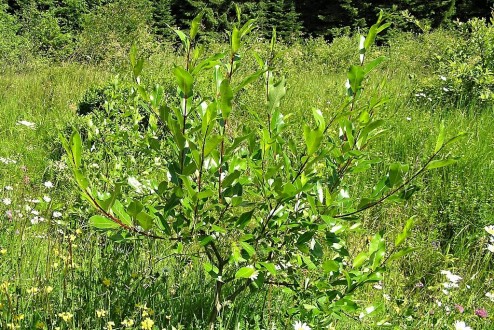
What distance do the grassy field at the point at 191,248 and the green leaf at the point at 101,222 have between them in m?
0.41

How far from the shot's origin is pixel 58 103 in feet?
18.3

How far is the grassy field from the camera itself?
183 centimetres

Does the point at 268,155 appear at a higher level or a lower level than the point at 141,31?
higher

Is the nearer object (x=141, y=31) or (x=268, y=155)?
(x=268, y=155)

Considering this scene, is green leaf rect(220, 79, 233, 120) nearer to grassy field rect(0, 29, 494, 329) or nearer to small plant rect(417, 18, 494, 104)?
grassy field rect(0, 29, 494, 329)

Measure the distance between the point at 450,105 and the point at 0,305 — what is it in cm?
413

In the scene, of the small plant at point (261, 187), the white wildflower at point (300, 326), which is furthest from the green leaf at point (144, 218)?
the white wildflower at point (300, 326)

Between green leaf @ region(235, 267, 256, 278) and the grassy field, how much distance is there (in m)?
0.39

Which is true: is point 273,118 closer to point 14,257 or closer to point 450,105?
point 14,257

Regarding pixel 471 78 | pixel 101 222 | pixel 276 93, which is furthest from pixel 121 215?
pixel 471 78

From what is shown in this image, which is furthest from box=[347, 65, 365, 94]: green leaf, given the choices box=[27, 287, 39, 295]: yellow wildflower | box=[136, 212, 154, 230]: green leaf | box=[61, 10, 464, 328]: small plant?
box=[27, 287, 39, 295]: yellow wildflower

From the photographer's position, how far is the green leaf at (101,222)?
1230mm

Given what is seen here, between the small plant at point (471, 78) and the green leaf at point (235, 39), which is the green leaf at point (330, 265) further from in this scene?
the small plant at point (471, 78)

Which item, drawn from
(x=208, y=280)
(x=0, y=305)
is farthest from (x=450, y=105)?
(x=0, y=305)
